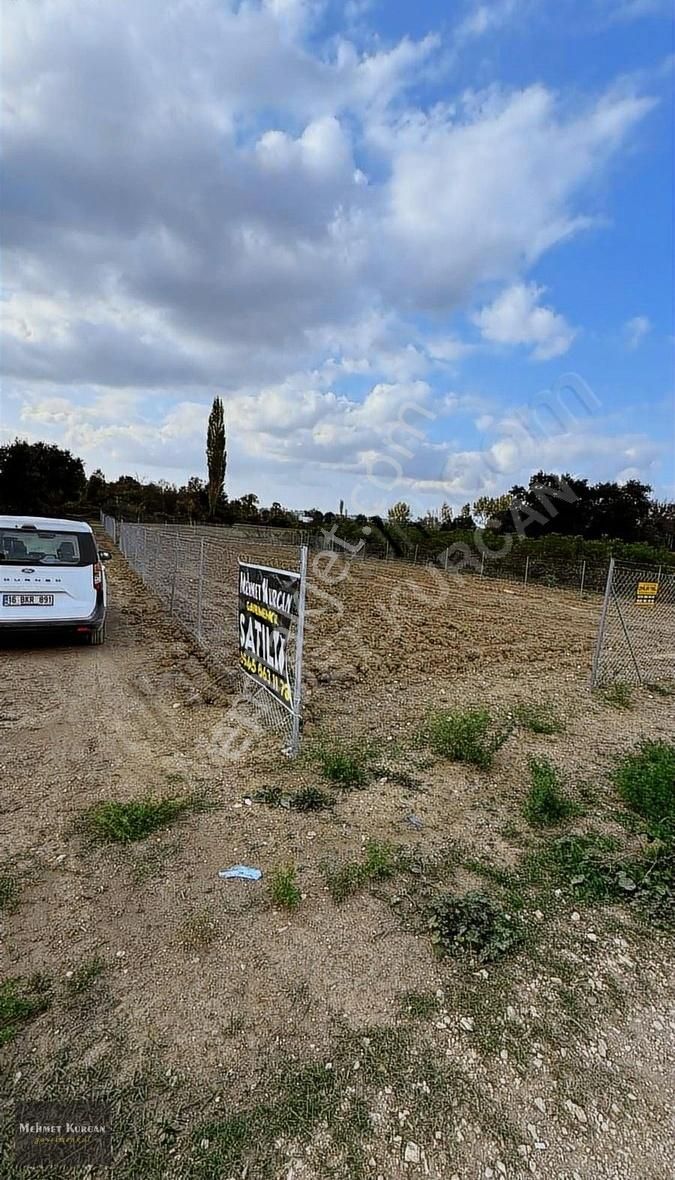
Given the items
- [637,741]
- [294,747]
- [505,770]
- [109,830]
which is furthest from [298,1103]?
[637,741]

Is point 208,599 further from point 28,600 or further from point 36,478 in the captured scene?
point 36,478

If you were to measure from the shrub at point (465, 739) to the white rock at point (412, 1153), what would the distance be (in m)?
2.82

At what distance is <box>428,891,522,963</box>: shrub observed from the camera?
89.7 inches

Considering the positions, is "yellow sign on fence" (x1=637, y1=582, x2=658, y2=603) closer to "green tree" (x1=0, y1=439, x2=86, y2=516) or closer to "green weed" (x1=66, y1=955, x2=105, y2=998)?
"green weed" (x1=66, y1=955, x2=105, y2=998)

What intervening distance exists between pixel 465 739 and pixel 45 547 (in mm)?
5164

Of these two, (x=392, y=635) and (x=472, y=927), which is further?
(x=392, y=635)

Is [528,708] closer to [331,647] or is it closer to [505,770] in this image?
[505,770]

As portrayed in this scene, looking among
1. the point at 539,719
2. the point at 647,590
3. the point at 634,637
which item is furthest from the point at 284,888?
the point at 634,637

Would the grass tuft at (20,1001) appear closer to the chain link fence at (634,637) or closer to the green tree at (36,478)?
the chain link fence at (634,637)

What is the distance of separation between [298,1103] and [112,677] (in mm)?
4859

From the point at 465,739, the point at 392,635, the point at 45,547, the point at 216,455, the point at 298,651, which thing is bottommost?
the point at 392,635

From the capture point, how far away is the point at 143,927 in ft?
7.55

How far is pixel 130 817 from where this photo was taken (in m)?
3.08

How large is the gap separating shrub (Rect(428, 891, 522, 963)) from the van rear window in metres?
5.55
